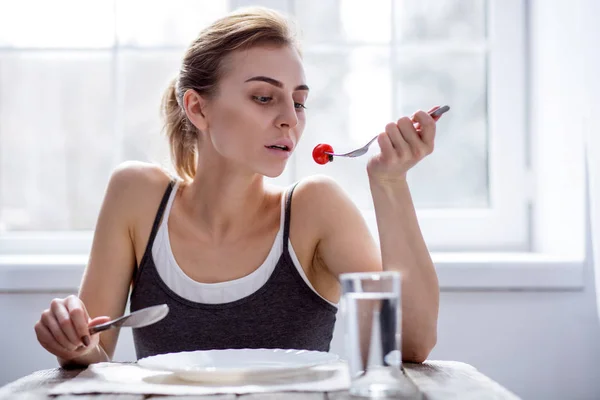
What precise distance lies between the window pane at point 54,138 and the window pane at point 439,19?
0.84m

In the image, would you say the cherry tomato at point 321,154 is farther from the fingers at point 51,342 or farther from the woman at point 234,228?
the fingers at point 51,342

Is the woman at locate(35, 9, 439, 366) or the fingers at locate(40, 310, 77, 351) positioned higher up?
the woman at locate(35, 9, 439, 366)

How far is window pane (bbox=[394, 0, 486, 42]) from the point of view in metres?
2.20

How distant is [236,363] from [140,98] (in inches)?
56.1

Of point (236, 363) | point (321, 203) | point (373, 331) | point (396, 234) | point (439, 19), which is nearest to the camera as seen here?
point (373, 331)

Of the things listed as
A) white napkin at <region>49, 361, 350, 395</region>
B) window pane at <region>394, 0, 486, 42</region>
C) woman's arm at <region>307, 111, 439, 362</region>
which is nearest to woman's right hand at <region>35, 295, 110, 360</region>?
white napkin at <region>49, 361, 350, 395</region>

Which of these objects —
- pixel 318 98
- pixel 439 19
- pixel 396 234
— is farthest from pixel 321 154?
pixel 439 19

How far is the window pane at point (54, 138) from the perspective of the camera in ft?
7.41

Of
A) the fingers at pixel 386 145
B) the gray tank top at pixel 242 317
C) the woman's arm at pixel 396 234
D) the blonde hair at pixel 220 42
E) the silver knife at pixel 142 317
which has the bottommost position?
the gray tank top at pixel 242 317

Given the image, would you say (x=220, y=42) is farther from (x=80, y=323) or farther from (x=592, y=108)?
(x=592, y=108)

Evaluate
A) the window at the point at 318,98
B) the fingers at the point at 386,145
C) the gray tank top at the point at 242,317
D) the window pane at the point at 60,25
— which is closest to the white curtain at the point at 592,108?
the window at the point at 318,98

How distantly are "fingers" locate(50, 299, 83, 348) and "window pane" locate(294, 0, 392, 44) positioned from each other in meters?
1.32

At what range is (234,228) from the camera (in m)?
1.54

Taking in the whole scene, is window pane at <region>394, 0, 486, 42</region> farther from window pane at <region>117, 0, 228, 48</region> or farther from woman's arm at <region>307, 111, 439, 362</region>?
woman's arm at <region>307, 111, 439, 362</region>
